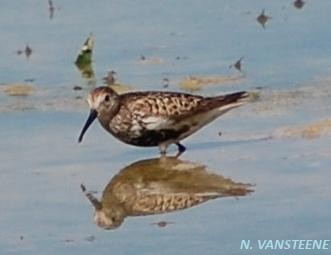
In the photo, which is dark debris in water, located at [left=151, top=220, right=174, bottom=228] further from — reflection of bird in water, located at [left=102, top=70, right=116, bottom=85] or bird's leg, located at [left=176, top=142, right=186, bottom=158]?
reflection of bird in water, located at [left=102, top=70, right=116, bottom=85]

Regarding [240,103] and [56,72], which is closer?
[240,103]

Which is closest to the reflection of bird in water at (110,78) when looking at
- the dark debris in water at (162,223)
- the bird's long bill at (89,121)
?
the bird's long bill at (89,121)

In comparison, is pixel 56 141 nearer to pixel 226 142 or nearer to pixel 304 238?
pixel 226 142

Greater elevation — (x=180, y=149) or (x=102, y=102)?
(x=102, y=102)

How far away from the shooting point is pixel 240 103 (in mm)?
10031

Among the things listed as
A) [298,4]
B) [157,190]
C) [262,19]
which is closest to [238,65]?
[262,19]

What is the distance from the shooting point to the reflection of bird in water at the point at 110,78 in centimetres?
1117

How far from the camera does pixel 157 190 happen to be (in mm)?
9039

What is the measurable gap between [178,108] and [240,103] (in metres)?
0.37

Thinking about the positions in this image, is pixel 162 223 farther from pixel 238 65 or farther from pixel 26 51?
pixel 26 51

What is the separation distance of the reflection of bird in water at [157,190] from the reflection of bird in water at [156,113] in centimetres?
39

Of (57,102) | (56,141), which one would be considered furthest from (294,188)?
(57,102)

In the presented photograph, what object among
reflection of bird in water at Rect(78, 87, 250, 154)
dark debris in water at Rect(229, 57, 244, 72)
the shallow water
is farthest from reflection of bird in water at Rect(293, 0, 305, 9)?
reflection of bird in water at Rect(78, 87, 250, 154)

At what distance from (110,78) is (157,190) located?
2.33m
